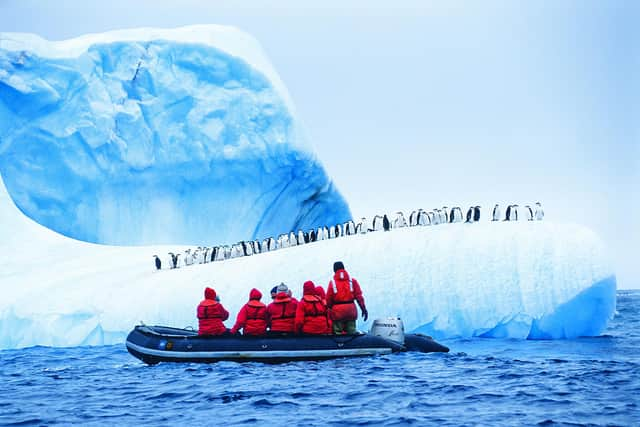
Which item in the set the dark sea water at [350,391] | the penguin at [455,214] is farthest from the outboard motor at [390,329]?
the penguin at [455,214]

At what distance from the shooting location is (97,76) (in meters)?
22.6

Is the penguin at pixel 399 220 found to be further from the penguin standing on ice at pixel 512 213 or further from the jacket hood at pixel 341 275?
the jacket hood at pixel 341 275

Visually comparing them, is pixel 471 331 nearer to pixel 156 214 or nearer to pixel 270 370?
pixel 270 370

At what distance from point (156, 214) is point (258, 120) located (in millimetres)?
4243

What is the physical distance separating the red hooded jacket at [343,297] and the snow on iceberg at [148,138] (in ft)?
44.9

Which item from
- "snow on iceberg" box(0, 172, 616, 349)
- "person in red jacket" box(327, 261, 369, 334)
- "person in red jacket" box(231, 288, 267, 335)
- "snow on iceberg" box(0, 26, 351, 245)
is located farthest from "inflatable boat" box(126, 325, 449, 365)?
"snow on iceberg" box(0, 26, 351, 245)

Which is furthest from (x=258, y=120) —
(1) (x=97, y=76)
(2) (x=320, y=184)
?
(1) (x=97, y=76)

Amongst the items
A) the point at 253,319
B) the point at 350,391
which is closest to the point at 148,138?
the point at 253,319

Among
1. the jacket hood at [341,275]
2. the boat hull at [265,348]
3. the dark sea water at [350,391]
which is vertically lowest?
the dark sea water at [350,391]

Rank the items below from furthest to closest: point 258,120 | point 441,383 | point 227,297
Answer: point 258,120 → point 227,297 → point 441,383

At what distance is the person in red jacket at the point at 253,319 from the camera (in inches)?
374

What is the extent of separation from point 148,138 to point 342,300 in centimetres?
1460

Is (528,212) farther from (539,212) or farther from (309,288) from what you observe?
(309,288)

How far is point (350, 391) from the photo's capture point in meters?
7.28
